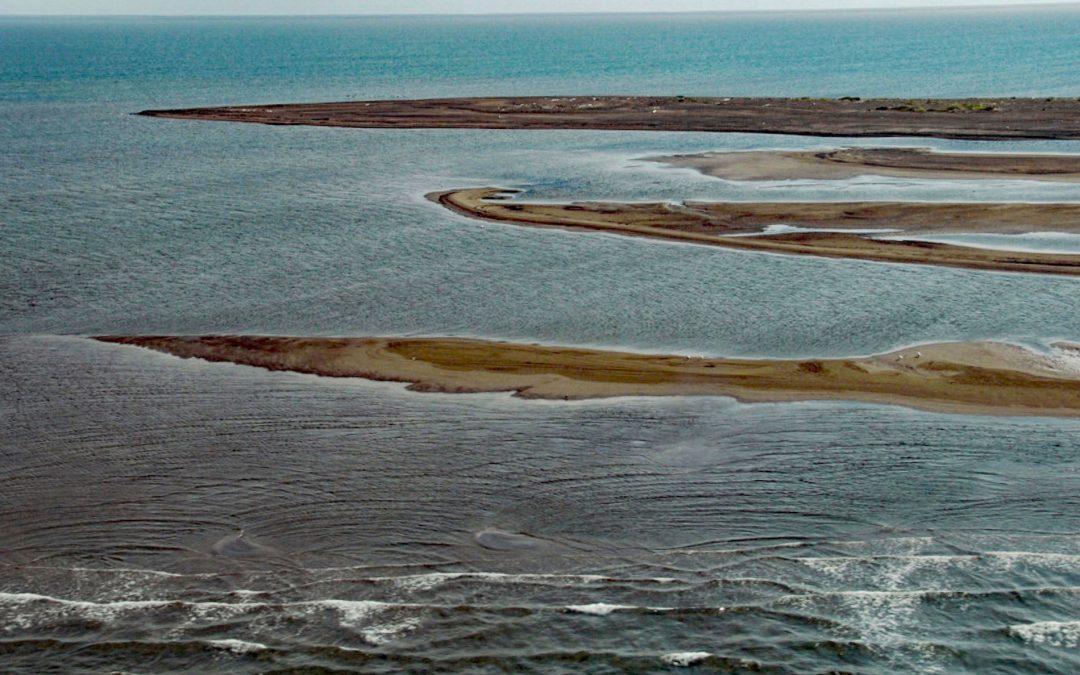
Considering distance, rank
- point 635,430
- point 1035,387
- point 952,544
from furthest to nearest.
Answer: point 1035,387 < point 635,430 < point 952,544

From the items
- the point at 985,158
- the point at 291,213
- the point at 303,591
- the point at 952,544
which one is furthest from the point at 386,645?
the point at 985,158

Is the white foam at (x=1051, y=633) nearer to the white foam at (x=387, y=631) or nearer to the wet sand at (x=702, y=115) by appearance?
the white foam at (x=387, y=631)

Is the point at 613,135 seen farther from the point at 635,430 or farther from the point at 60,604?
the point at 60,604

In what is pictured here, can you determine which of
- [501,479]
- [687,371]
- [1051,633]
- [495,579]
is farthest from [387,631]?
[687,371]

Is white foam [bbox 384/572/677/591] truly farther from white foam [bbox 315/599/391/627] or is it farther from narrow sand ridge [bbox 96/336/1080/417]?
narrow sand ridge [bbox 96/336/1080/417]

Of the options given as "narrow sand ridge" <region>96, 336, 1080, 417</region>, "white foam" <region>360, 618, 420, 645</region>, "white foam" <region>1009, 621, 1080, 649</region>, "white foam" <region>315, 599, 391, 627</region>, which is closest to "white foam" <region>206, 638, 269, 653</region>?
"white foam" <region>315, 599, 391, 627</region>

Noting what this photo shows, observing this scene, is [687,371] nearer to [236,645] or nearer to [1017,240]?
[236,645]
